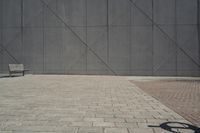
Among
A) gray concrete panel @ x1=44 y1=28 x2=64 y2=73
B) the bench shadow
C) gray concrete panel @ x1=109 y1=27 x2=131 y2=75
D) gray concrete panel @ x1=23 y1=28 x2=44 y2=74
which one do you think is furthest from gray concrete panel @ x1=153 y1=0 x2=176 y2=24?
the bench shadow

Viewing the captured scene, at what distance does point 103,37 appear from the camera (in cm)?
1653

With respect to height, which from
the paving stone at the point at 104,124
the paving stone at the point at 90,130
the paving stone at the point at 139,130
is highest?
the paving stone at the point at 104,124

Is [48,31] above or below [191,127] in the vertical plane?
above

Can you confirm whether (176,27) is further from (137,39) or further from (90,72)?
(90,72)

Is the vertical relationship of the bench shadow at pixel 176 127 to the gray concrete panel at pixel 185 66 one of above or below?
below

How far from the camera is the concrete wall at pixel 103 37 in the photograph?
53.2 ft

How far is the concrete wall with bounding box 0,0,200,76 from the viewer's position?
16203 mm

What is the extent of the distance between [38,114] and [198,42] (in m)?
13.5

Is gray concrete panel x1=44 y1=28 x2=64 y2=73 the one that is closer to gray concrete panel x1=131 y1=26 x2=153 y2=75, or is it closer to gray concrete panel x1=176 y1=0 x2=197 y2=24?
gray concrete panel x1=131 y1=26 x2=153 y2=75

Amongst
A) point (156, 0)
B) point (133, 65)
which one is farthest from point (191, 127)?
point (156, 0)

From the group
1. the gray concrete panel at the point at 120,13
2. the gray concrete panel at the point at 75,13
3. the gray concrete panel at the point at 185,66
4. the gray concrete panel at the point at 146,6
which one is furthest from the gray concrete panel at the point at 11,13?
the gray concrete panel at the point at 185,66

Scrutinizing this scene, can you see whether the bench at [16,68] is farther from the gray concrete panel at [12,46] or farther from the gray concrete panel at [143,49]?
the gray concrete panel at [143,49]

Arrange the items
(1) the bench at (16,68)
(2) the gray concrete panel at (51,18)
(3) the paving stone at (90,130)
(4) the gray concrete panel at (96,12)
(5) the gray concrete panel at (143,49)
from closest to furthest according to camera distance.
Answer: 1. (3) the paving stone at (90,130)
2. (1) the bench at (16,68)
3. (5) the gray concrete panel at (143,49)
4. (4) the gray concrete panel at (96,12)
5. (2) the gray concrete panel at (51,18)

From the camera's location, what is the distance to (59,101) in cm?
675
